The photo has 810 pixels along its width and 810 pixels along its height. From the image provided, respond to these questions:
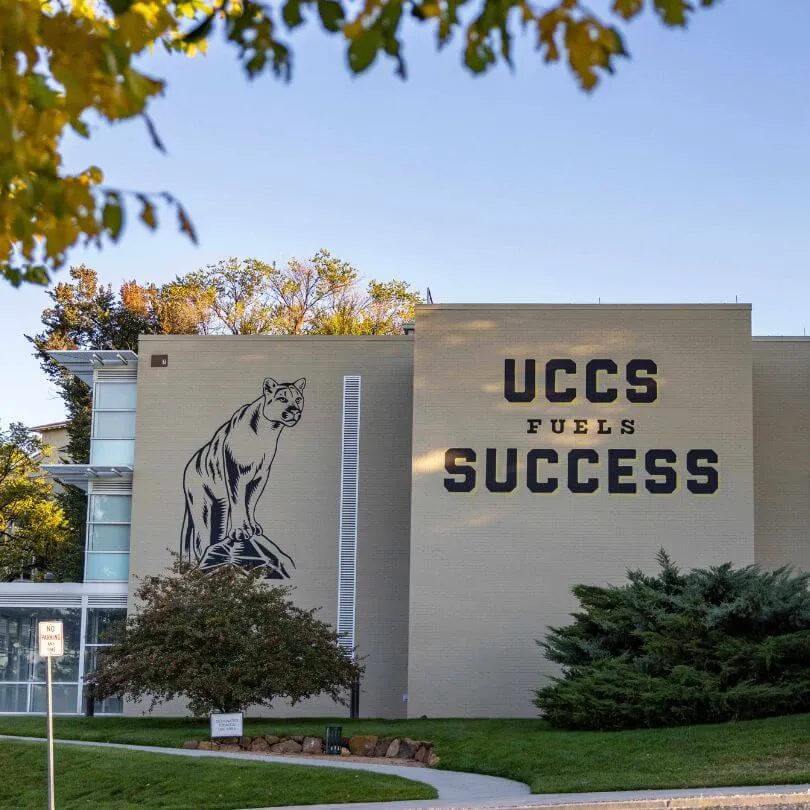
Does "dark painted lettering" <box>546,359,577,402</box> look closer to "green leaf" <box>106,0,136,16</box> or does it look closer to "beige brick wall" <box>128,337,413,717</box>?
"beige brick wall" <box>128,337,413,717</box>

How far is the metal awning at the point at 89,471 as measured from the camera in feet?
120

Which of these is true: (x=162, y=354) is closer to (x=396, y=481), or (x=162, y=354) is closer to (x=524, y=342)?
(x=396, y=481)

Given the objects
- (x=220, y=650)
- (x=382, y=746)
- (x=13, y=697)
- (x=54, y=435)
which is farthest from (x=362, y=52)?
(x=54, y=435)

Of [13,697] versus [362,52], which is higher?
[362,52]

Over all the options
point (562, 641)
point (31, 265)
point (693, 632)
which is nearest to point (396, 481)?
point (562, 641)

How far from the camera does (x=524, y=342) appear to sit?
1335 inches

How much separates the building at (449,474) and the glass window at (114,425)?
0.06 meters

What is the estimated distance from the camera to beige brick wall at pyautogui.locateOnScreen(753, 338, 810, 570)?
1361 inches

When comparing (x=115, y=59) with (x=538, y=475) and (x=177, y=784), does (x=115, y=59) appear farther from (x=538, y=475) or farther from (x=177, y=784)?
(x=538, y=475)

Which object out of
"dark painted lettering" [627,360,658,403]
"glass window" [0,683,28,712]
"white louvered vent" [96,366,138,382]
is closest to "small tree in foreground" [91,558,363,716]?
"glass window" [0,683,28,712]

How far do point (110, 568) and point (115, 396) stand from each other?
4.58 meters

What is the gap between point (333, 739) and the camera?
25891 millimetres

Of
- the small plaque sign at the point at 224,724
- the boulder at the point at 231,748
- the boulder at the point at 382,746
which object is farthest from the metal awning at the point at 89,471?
the boulder at the point at 382,746

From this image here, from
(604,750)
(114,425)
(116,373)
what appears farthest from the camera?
(116,373)
